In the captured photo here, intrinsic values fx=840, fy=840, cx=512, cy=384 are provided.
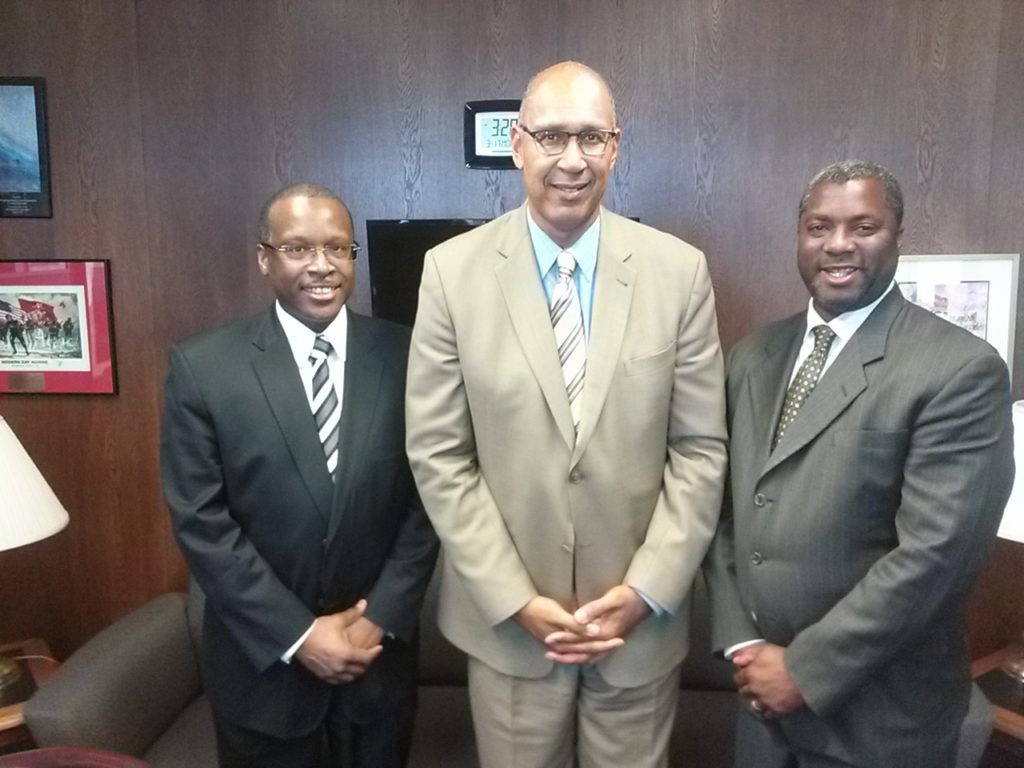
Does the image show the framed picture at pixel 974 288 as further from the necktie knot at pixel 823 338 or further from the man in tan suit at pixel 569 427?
the man in tan suit at pixel 569 427

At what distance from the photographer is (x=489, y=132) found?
8.78 feet

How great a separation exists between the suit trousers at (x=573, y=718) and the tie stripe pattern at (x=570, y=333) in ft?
1.77

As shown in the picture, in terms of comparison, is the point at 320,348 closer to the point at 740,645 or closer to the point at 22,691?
the point at 740,645

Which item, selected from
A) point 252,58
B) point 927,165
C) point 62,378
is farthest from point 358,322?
point 927,165

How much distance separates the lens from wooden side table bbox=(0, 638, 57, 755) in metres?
2.16

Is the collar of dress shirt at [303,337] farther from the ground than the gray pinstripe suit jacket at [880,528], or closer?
farther from the ground

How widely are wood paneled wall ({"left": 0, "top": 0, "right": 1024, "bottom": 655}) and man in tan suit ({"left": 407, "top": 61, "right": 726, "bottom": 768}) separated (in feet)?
3.74

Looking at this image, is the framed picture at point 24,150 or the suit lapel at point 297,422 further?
the framed picture at point 24,150

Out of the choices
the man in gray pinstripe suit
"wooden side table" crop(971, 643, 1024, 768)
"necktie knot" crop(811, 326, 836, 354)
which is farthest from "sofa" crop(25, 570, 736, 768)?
"necktie knot" crop(811, 326, 836, 354)

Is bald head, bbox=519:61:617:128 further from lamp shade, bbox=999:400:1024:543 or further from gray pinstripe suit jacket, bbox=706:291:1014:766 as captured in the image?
lamp shade, bbox=999:400:1024:543

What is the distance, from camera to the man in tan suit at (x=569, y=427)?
155cm

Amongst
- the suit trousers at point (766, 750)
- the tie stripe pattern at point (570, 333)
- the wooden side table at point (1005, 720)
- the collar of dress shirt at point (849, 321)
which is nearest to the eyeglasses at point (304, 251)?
the tie stripe pattern at point (570, 333)

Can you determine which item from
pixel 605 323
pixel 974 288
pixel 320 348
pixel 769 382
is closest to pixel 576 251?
pixel 605 323

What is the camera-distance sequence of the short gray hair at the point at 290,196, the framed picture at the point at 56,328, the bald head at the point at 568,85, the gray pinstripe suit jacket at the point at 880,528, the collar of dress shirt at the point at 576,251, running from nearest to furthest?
the gray pinstripe suit jacket at the point at 880,528
the bald head at the point at 568,85
the collar of dress shirt at the point at 576,251
the short gray hair at the point at 290,196
the framed picture at the point at 56,328
